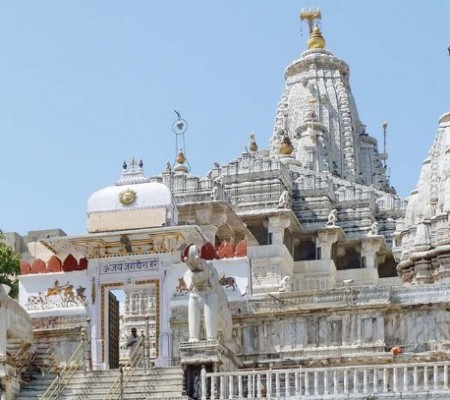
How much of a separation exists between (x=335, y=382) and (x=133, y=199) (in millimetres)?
9513

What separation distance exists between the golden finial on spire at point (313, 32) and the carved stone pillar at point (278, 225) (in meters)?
22.1

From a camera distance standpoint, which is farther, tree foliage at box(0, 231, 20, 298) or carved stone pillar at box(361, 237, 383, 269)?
carved stone pillar at box(361, 237, 383, 269)

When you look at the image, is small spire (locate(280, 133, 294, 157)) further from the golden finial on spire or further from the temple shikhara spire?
the temple shikhara spire

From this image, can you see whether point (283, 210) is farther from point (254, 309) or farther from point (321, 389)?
point (321, 389)

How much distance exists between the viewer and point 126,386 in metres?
30.9

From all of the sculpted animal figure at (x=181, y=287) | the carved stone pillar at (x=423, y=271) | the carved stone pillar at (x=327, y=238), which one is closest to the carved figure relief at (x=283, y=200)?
the carved stone pillar at (x=327, y=238)

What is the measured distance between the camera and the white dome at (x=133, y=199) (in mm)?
36125

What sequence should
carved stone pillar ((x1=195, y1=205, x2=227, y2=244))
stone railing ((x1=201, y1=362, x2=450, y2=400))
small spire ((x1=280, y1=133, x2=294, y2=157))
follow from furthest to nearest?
small spire ((x1=280, y1=133, x2=294, y2=157))
carved stone pillar ((x1=195, y1=205, x2=227, y2=244))
stone railing ((x1=201, y1=362, x2=450, y2=400))

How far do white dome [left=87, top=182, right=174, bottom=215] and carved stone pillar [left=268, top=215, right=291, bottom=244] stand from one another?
2769cm

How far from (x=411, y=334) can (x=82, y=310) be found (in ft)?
28.0

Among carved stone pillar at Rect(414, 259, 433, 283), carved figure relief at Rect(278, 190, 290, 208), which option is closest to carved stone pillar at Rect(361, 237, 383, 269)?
carved figure relief at Rect(278, 190, 290, 208)

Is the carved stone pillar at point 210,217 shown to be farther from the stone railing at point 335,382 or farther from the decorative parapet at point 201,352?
the stone railing at point 335,382

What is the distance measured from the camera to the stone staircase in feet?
100

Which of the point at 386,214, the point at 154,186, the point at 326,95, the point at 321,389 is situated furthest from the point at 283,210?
the point at 321,389
